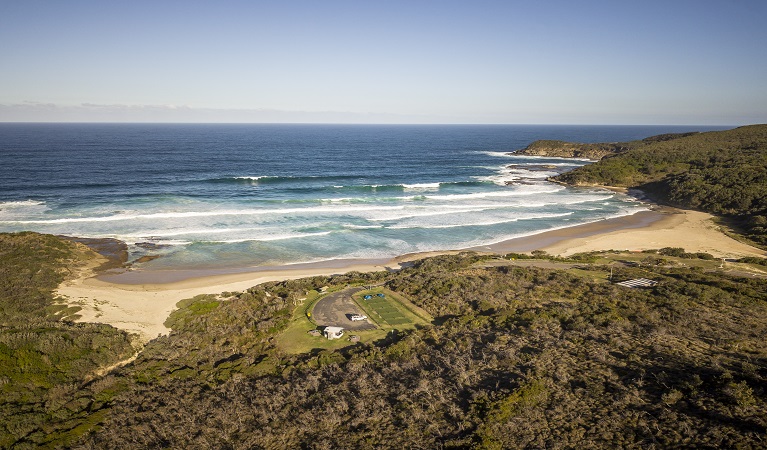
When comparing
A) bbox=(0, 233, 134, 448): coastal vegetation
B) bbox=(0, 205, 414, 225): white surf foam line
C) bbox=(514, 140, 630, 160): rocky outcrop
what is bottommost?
bbox=(0, 233, 134, 448): coastal vegetation

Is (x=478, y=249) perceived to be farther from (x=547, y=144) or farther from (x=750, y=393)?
(x=547, y=144)

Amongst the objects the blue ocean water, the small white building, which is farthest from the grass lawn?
the blue ocean water

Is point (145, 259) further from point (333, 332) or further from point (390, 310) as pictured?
point (390, 310)

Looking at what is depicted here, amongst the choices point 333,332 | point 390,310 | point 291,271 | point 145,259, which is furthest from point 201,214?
point 333,332

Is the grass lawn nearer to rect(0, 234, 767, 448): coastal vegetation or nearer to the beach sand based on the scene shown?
rect(0, 234, 767, 448): coastal vegetation

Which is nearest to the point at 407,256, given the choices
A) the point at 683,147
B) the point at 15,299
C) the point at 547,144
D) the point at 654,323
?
the point at 654,323
